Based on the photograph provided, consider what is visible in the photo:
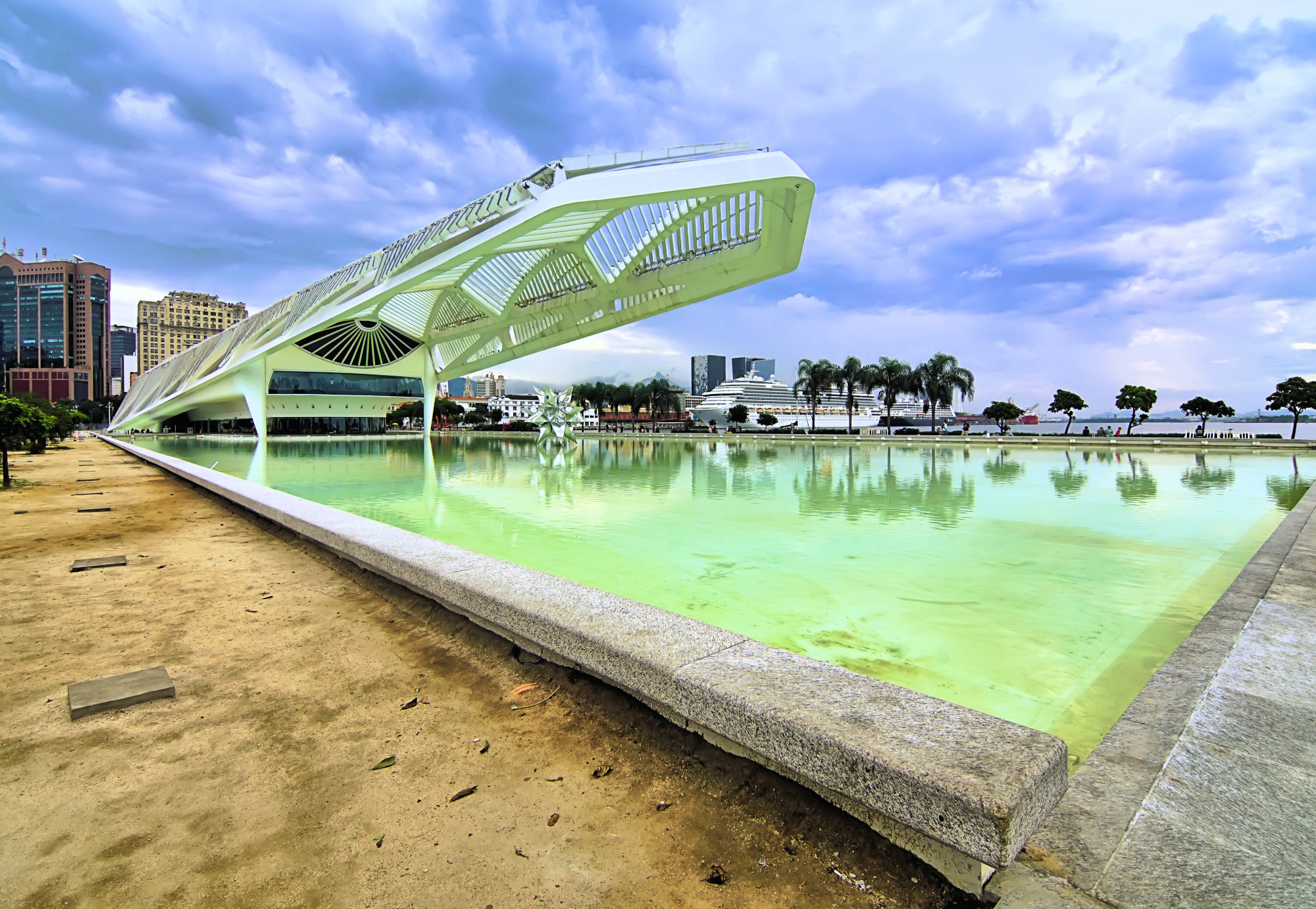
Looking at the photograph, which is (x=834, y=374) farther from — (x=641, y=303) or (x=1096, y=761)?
(x=1096, y=761)

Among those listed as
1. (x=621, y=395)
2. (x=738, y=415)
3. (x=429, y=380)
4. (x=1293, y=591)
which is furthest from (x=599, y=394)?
(x=1293, y=591)

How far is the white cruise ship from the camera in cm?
7806

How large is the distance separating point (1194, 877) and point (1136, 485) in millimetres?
13814

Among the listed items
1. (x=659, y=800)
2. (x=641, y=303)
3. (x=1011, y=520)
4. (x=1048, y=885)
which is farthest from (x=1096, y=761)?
(x=641, y=303)

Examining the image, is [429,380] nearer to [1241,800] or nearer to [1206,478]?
[1206,478]

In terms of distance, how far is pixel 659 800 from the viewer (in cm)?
182

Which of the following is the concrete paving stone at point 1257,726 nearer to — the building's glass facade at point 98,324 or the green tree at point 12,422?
the green tree at point 12,422

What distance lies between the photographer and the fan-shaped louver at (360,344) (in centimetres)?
4319

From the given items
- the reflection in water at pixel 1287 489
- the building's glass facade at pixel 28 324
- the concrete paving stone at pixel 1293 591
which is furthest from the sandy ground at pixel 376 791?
the building's glass facade at pixel 28 324

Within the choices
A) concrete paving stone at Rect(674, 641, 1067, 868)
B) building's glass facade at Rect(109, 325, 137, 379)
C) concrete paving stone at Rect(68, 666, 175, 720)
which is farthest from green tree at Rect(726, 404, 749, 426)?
building's glass facade at Rect(109, 325, 137, 379)

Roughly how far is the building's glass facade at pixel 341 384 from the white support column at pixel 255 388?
2374 millimetres

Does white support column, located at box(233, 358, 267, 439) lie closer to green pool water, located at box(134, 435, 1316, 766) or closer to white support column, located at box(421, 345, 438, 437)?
white support column, located at box(421, 345, 438, 437)

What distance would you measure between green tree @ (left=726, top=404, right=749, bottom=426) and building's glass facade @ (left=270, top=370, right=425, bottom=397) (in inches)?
1402

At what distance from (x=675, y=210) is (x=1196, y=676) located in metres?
21.6
